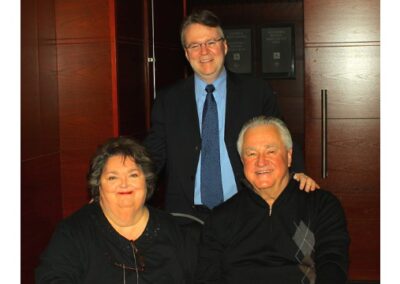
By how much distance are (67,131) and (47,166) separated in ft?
1.06

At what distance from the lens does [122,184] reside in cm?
208

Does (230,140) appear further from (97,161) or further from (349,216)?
(349,216)

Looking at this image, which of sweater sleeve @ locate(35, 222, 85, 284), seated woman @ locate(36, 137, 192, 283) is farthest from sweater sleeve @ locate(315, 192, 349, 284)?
sweater sleeve @ locate(35, 222, 85, 284)

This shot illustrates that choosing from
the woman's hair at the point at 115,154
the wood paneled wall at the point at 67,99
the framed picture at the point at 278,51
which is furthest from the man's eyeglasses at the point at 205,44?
the framed picture at the point at 278,51

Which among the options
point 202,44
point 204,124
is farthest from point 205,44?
point 204,124

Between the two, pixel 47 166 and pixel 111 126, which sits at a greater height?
pixel 111 126

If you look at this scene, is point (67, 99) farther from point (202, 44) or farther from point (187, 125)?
point (202, 44)

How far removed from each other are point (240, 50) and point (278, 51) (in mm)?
366

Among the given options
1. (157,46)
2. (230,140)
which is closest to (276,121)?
(230,140)

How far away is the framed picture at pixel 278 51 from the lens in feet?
18.5

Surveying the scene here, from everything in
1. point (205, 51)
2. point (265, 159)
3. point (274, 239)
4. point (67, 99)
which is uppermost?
point (205, 51)

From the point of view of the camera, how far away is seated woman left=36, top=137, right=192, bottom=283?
197 cm

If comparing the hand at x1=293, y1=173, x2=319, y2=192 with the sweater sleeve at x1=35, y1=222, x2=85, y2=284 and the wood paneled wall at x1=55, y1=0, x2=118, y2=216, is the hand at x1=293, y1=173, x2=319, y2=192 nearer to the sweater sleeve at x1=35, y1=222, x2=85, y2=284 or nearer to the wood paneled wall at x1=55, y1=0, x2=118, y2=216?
the sweater sleeve at x1=35, y1=222, x2=85, y2=284

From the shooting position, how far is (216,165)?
2.88 metres
